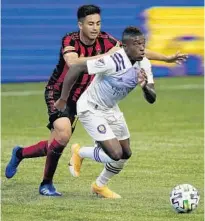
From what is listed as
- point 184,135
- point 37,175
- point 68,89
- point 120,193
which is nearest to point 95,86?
point 68,89

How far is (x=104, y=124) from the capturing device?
9.91 m

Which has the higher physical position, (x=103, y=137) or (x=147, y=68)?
(x=147, y=68)

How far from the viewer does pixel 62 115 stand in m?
10.5

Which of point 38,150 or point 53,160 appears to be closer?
point 53,160

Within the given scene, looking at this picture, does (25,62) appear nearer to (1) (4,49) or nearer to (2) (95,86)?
(1) (4,49)

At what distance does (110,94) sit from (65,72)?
0.94m

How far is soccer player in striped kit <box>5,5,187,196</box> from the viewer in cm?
1026

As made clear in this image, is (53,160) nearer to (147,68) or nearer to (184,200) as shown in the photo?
(147,68)

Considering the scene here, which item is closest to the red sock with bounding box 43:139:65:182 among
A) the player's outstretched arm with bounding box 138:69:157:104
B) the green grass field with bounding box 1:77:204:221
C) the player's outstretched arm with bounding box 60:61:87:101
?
the green grass field with bounding box 1:77:204:221

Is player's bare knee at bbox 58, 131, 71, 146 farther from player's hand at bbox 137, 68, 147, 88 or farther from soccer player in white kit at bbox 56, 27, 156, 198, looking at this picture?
→ player's hand at bbox 137, 68, 147, 88

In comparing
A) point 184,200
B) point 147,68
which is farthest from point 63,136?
point 184,200

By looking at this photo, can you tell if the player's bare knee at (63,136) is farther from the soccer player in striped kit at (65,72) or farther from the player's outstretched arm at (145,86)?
the player's outstretched arm at (145,86)

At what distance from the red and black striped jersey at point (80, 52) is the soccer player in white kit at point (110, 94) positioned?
526mm

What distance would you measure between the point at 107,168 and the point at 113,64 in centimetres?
125
